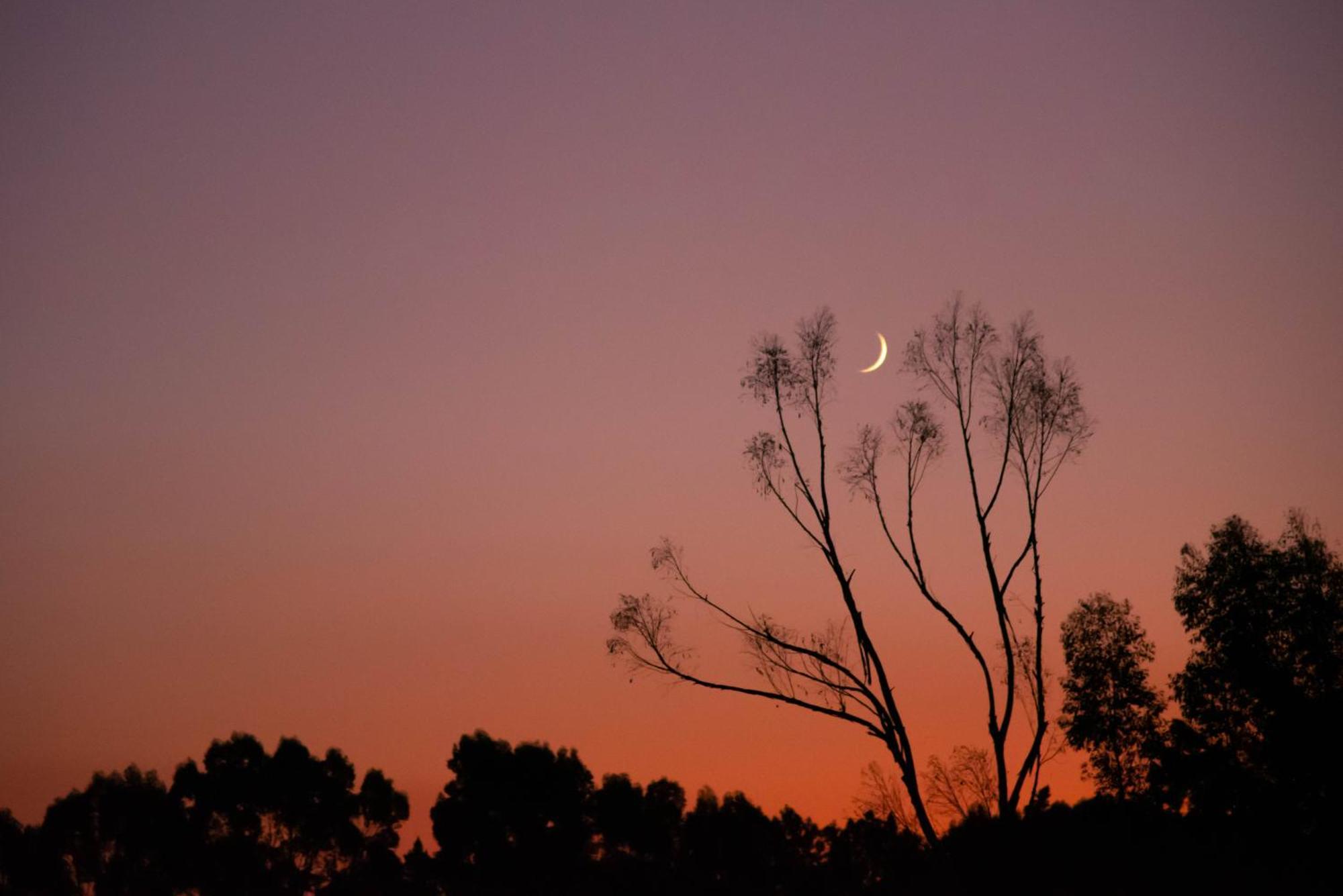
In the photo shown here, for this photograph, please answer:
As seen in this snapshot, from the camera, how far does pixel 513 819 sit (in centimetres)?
7875

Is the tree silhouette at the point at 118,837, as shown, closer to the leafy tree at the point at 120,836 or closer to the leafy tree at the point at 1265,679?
the leafy tree at the point at 120,836

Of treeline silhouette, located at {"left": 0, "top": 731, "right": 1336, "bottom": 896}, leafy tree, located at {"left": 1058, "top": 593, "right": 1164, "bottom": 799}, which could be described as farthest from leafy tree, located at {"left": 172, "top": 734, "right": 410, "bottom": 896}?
leafy tree, located at {"left": 1058, "top": 593, "right": 1164, "bottom": 799}

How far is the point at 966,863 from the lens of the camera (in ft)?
119

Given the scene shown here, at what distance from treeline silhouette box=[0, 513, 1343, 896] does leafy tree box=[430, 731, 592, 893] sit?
14 centimetres

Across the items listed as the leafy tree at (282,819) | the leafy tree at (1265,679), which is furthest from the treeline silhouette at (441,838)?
the leafy tree at (1265,679)

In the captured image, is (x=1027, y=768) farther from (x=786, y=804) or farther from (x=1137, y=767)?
(x=786, y=804)

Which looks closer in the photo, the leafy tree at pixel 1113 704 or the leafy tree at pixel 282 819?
the leafy tree at pixel 1113 704

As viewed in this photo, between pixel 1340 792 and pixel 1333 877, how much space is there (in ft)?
9.54

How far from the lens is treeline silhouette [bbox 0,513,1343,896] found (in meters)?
39.4

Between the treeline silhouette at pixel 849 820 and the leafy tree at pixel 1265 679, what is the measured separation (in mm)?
65

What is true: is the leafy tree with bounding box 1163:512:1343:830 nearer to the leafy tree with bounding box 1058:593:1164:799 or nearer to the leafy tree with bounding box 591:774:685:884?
the leafy tree with bounding box 1058:593:1164:799

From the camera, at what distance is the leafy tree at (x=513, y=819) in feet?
252

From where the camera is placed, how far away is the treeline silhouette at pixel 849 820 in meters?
39.4

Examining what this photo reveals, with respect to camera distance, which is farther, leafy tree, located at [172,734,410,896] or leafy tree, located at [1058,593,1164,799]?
leafy tree, located at [172,734,410,896]
